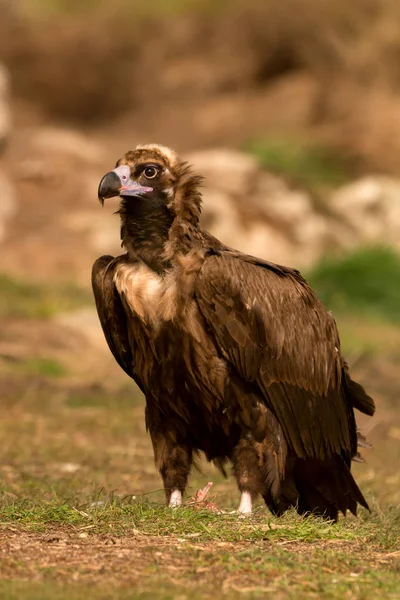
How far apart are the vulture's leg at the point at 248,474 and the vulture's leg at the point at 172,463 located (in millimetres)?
292

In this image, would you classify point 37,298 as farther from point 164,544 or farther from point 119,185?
point 164,544

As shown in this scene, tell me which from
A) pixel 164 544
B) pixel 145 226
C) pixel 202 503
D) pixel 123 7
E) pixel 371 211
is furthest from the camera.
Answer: pixel 123 7

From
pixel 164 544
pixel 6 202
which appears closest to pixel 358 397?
pixel 164 544

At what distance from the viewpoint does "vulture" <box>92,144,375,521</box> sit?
5.73 m

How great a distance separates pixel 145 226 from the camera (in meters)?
6.03

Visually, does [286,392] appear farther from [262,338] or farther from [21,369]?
[21,369]

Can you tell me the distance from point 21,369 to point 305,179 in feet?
32.1

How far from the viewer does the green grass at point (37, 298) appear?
13.8 m

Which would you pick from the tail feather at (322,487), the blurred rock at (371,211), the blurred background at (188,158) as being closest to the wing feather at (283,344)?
the tail feather at (322,487)

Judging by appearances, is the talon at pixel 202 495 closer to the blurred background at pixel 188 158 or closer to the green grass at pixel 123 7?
the blurred background at pixel 188 158

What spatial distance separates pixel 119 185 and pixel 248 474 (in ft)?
4.89

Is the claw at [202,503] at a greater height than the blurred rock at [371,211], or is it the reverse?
the blurred rock at [371,211]

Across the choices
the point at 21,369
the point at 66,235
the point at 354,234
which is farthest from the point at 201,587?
the point at 354,234

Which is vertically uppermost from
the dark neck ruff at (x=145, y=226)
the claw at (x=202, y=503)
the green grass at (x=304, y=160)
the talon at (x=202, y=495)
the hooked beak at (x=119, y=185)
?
the green grass at (x=304, y=160)
